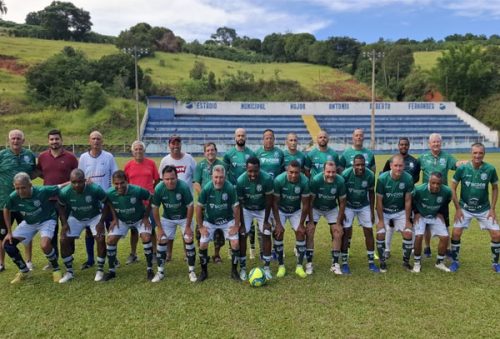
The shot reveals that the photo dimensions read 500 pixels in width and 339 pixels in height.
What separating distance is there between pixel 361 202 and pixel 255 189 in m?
1.76

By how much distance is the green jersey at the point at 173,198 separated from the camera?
6.13 metres

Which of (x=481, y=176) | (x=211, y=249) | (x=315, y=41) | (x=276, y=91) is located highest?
(x=315, y=41)

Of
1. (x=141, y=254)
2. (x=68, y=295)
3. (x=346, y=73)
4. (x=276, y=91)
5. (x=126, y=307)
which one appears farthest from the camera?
(x=346, y=73)

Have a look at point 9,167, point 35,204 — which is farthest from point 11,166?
point 35,204

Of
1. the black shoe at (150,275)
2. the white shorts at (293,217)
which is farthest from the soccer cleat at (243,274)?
the black shoe at (150,275)

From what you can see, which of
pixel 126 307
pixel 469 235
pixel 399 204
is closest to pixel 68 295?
pixel 126 307

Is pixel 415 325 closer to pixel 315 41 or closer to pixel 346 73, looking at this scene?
pixel 346 73

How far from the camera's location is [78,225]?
6.36 metres

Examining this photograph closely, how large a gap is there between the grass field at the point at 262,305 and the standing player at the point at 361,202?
1.44 ft

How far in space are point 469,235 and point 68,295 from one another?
25.3 ft

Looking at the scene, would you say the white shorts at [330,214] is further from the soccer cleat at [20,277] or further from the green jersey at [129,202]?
the soccer cleat at [20,277]

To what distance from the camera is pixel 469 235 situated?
8.55m

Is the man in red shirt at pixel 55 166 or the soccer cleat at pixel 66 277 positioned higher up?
the man in red shirt at pixel 55 166

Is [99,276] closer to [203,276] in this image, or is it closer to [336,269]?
[203,276]
